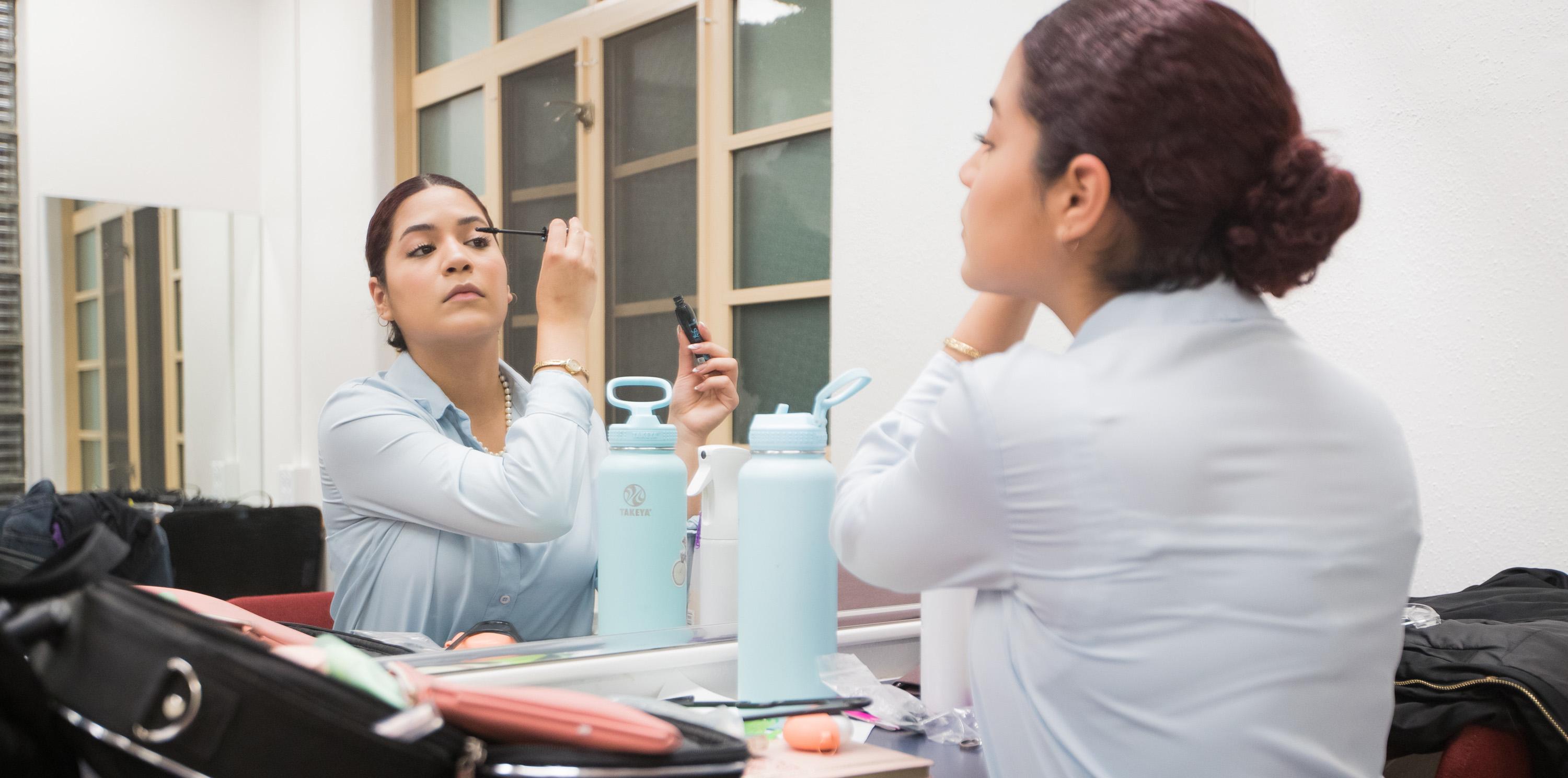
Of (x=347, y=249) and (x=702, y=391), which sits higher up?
(x=347, y=249)

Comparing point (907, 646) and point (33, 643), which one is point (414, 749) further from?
point (907, 646)

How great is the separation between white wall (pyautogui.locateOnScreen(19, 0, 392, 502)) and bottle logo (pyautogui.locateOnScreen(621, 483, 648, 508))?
336mm

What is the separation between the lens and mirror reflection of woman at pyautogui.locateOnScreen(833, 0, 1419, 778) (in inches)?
24.0

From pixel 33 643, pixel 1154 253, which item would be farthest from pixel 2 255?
pixel 1154 253

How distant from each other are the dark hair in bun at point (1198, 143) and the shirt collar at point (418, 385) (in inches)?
27.8

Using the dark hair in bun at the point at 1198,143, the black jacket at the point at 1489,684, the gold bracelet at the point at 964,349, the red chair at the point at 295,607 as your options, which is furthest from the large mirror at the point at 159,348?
the black jacket at the point at 1489,684

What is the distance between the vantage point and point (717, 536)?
1106 millimetres

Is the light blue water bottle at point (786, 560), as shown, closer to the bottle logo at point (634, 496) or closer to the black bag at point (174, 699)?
the bottle logo at point (634, 496)

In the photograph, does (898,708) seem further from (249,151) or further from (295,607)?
(249,151)

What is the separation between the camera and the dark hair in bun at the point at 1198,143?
63 centimetres

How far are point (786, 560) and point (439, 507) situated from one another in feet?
1.25

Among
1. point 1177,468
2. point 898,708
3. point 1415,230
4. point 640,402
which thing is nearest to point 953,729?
point 898,708

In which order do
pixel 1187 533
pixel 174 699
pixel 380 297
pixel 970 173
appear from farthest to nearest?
pixel 380 297, pixel 970 173, pixel 1187 533, pixel 174 699

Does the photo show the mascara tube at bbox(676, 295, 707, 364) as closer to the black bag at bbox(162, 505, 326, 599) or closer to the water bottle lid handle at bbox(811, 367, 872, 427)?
the water bottle lid handle at bbox(811, 367, 872, 427)
